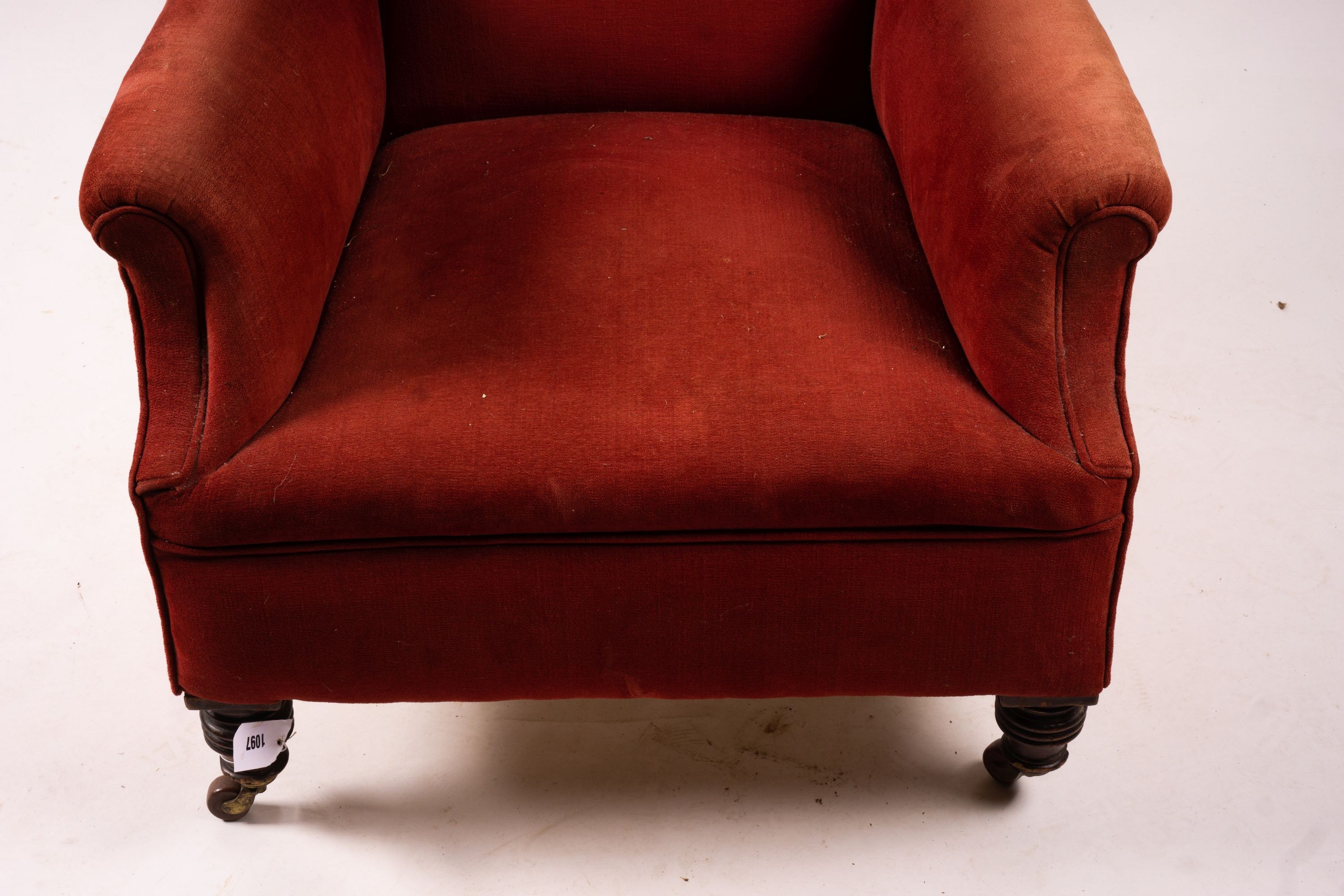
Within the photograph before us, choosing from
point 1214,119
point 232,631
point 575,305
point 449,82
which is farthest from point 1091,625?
point 1214,119

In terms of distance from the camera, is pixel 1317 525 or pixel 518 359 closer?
pixel 518 359

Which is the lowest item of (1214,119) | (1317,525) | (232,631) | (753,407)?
(1317,525)

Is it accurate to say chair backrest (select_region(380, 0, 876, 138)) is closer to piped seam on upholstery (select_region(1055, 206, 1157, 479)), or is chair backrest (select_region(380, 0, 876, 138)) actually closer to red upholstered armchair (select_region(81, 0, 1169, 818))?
red upholstered armchair (select_region(81, 0, 1169, 818))

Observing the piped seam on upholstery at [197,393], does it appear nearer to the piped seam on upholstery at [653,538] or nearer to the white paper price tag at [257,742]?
the piped seam on upholstery at [653,538]

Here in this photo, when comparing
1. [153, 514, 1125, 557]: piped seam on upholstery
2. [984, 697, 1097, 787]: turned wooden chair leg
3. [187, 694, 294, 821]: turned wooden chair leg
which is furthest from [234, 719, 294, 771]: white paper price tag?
[984, 697, 1097, 787]: turned wooden chair leg

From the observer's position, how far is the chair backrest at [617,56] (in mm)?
1481

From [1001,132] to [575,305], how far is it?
0.40 metres

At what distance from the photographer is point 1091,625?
114cm

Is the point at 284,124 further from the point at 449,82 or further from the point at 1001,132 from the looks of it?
the point at 1001,132

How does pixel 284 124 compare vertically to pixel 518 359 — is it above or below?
above

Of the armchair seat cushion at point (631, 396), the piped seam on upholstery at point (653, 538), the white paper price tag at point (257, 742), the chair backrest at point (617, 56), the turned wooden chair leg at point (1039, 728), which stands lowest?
the turned wooden chair leg at point (1039, 728)

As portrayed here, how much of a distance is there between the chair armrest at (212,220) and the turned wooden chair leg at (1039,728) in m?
0.73

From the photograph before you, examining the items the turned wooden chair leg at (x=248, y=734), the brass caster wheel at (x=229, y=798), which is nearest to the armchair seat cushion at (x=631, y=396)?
the turned wooden chair leg at (x=248, y=734)

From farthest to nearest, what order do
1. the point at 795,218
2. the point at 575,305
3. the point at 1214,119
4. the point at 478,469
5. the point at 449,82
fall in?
the point at 1214,119
the point at 449,82
the point at 795,218
the point at 575,305
the point at 478,469
